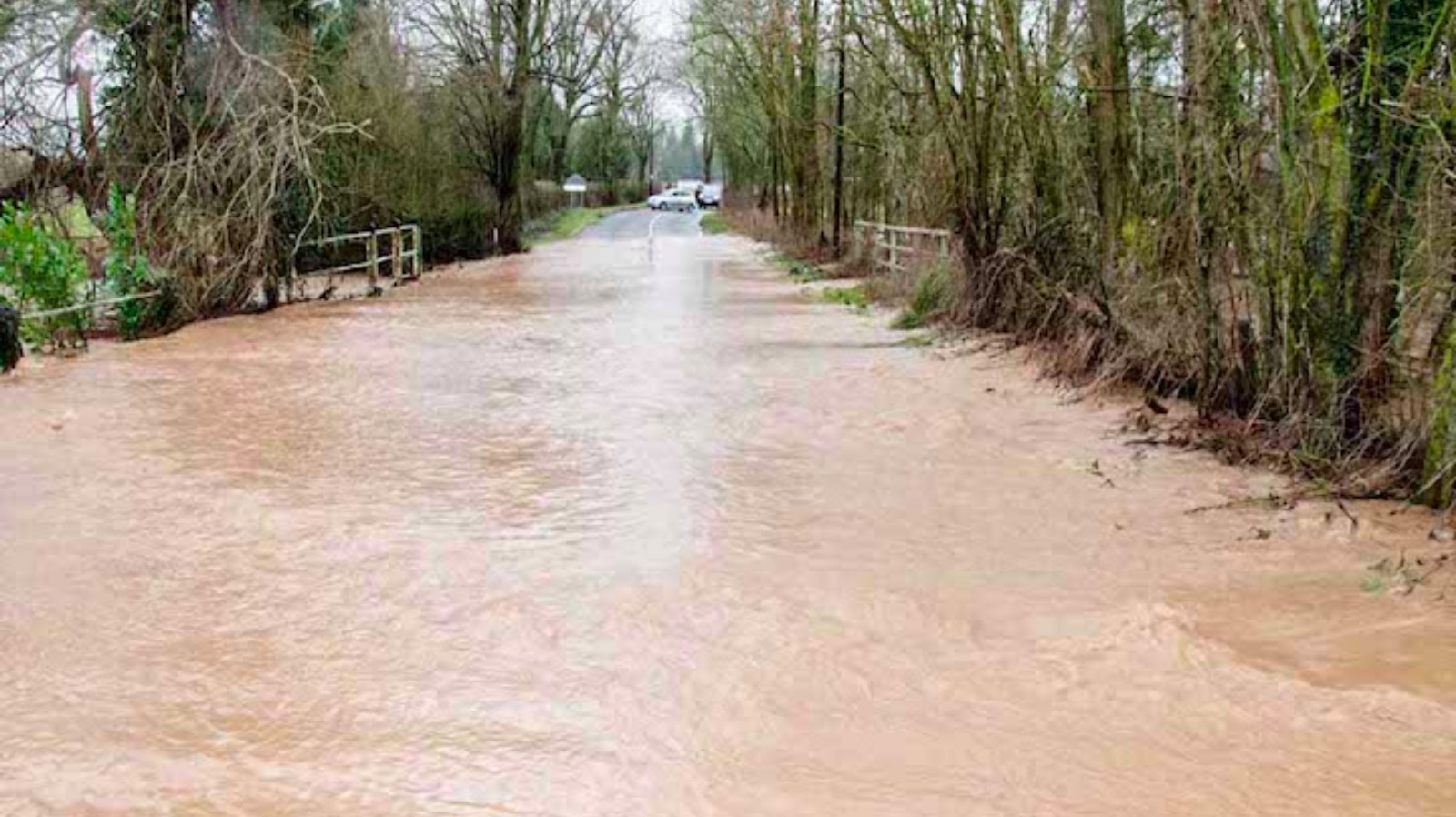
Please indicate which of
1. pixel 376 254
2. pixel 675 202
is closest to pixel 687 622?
pixel 376 254

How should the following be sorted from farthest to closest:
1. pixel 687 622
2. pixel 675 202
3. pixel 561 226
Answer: pixel 675 202, pixel 561 226, pixel 687 622

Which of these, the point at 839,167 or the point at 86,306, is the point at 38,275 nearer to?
the point at 86,306

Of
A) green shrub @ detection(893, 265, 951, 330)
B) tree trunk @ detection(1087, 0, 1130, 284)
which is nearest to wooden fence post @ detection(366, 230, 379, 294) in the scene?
green shrub @ detection(893, 265, 951, 330)

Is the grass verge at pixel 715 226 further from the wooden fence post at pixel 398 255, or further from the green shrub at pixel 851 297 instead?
the green shrub at pixel 851 297

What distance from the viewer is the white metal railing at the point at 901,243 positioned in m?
17.7

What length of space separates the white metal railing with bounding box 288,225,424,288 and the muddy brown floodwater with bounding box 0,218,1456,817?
10.5 metres

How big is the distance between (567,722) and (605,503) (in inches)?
121

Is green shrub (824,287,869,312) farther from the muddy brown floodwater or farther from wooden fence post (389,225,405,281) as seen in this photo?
the muddy brown floodwater

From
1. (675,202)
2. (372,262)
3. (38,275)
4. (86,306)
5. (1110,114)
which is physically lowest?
(86,306)

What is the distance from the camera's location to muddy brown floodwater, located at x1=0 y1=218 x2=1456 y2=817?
162 inches

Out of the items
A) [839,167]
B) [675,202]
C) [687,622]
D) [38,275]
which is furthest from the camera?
[675,202]

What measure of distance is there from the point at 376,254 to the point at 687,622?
65.0 feet

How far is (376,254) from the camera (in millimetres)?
24016

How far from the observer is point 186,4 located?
17.4 metres
